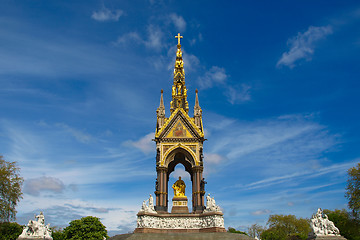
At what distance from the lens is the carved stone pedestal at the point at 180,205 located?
93.6ft

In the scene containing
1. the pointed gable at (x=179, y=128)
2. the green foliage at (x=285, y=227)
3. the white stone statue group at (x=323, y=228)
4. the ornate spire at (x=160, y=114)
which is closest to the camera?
the white stone statue group at (x=323, y=228)

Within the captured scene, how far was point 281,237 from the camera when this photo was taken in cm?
5950

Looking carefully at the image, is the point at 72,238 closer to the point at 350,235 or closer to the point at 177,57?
the point at 177,57

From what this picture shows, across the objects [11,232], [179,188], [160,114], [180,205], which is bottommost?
[11,232]

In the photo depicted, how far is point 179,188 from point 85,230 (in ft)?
95.0

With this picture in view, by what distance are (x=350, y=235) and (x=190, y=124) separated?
26.0 metres

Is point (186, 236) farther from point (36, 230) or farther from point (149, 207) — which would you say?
point (36, 230)

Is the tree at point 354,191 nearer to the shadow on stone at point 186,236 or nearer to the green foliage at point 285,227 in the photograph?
the shadow on stone at point 186,236

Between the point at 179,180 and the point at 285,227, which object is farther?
the point at 285,227

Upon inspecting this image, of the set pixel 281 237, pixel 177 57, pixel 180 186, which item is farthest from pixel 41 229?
pixel 281 237

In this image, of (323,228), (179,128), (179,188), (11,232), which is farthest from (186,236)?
(11,232)

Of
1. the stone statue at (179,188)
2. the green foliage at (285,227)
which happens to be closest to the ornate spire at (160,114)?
the stone statue at (179,188)

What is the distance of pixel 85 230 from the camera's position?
51344mm

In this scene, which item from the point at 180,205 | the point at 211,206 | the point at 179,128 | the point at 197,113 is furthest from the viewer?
the point at 197,113
